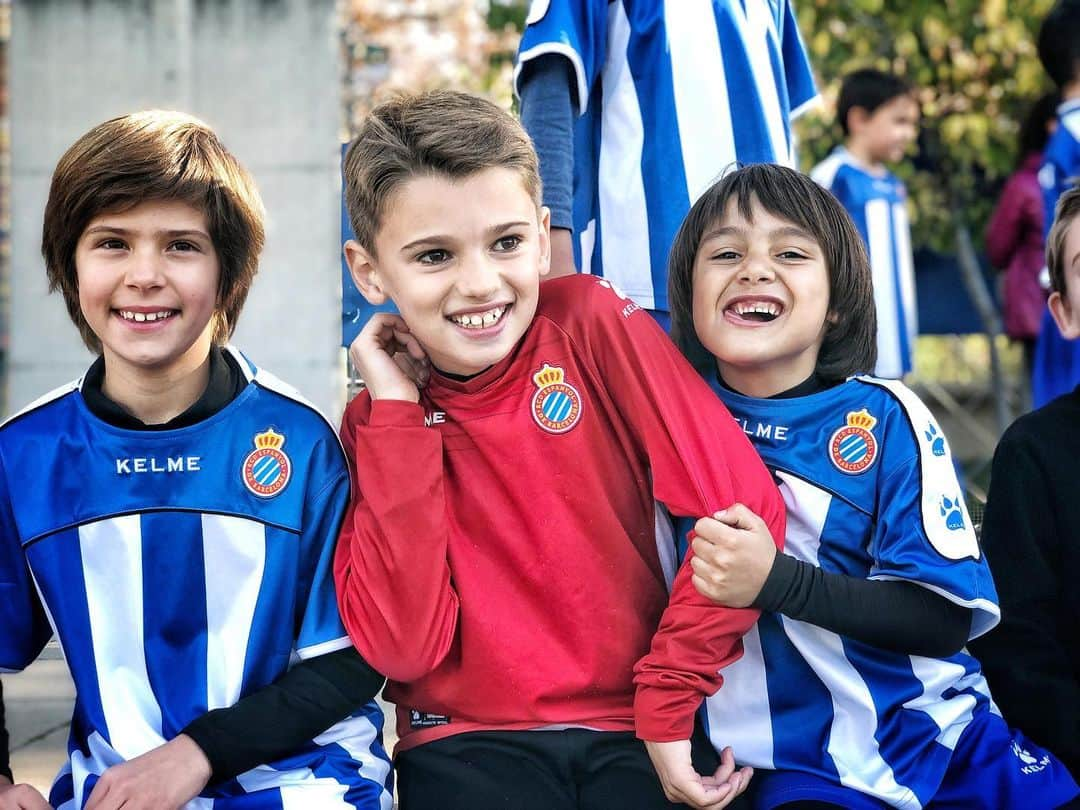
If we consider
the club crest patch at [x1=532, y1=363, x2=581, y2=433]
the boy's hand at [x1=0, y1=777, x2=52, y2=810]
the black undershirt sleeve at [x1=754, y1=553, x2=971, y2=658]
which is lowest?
the boy's hand at [x1=0, y1=777, x2=52, y2=810]

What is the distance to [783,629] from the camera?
2.16 meters

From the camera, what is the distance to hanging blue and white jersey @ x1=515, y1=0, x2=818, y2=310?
2.77 metres

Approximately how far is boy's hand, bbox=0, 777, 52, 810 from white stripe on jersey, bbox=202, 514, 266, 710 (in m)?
0.29

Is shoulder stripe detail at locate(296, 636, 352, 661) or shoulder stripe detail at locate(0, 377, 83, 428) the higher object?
shoulder stripe detail at locate(0, 377, 83, 428)

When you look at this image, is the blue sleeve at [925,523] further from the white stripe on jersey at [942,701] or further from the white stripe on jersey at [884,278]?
the white stripe on jersey at [884,278]

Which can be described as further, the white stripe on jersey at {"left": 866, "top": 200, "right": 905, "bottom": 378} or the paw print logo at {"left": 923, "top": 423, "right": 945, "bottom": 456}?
the white stripe on jersey at {"left": 866, "top": 200, "right": 905, "bottom": 378}

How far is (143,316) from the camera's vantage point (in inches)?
86.1

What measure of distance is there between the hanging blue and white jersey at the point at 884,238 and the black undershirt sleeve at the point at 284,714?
401 cm

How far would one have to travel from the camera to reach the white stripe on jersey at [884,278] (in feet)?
18.8

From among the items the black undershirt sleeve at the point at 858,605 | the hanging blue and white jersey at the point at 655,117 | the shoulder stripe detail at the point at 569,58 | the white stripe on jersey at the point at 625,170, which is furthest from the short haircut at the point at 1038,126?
the black undershirt sleeve at the point at 858,605

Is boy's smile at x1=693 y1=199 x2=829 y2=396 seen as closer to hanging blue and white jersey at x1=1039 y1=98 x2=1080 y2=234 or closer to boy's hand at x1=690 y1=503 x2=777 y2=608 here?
boy's hand at x1=690 y1=503 x2=777 y2=608

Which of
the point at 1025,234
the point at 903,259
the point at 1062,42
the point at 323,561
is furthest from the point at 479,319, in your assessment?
the point at 1025,234

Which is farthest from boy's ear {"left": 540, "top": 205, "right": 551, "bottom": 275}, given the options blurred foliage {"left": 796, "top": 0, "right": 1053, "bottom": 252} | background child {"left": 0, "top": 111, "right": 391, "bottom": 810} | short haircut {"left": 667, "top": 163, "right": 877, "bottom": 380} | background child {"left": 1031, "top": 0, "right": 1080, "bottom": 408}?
blurred foliage {"left": 796, "top": 0, "right": 1053, "bottom": 252}

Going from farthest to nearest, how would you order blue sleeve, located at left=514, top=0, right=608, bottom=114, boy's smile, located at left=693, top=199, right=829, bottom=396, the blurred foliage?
the blurred foliage, blue sleeve, located at left=514, top=0, right=608, bottom=114, boy's smile, located at left=693, top=199, right=829, bottom=396
